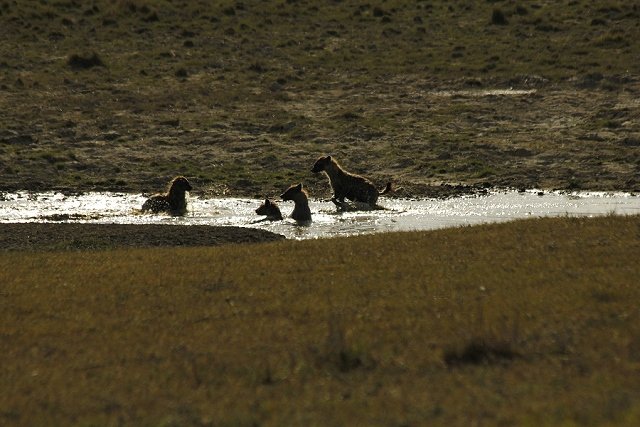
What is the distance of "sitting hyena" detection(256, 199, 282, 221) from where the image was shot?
21641mm

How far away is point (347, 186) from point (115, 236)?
20.9ft

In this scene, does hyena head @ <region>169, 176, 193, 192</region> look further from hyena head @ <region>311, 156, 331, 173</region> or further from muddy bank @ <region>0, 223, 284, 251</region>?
muddy bank @ <region>0, 223, 284, 251</region>

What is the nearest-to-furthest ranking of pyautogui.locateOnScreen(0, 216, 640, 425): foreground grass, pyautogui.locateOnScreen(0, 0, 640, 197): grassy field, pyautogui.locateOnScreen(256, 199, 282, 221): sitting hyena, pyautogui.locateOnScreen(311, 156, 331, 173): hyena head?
pyautogui.locateOnScreen(0, 216, 640, 425): foreground grass
pyautogui.locateOnScreen(256, 199, 282, 221): sitting hyena
pyautogui.locateOnScreen(311, 156, 331, 173): hyena head
pyautogui.locateOnScreen(0, 0, 640, 197): grassy field

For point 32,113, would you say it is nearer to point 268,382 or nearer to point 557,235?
point 557,235

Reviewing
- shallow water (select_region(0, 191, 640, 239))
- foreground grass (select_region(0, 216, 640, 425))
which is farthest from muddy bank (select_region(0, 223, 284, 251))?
foreground grass (select_region(0, 216, 640, 425))

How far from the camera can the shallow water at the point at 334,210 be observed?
20.8 m

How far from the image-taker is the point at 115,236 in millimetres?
18562

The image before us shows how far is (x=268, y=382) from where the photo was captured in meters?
8.41

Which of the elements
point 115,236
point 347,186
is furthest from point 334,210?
point 115,236

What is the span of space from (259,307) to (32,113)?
21297 mm

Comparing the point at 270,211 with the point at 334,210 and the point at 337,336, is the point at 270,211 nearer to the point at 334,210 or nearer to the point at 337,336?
the point at 334,210

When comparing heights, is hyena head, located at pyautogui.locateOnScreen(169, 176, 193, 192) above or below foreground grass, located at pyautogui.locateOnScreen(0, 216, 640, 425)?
below

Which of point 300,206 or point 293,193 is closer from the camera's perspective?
point 300,206

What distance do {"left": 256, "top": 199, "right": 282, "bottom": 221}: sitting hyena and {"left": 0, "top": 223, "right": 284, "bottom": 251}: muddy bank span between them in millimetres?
1912
